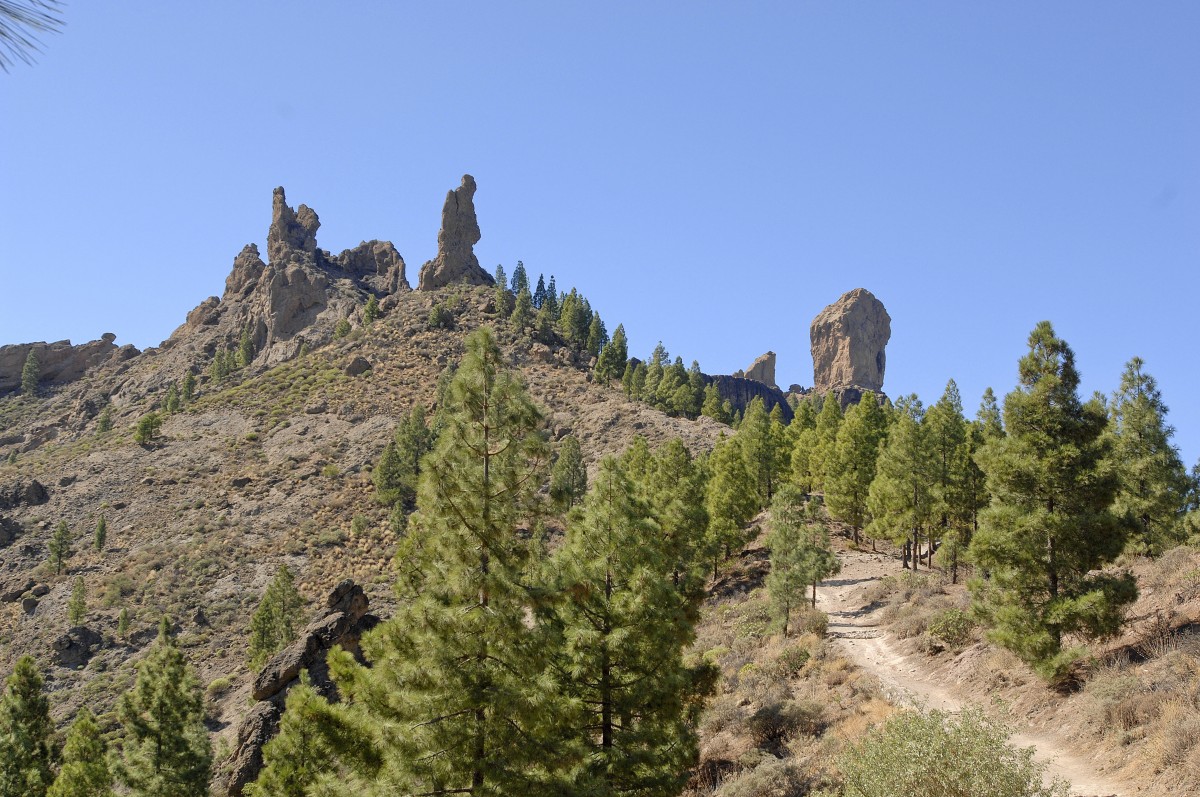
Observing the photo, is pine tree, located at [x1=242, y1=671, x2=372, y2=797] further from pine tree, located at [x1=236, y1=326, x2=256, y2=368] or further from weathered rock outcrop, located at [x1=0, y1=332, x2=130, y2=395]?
weathered rock outcrop, located at [x1=0, y1=332, x2=130, y2=395]

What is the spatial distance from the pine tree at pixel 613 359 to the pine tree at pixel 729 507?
5574 cm

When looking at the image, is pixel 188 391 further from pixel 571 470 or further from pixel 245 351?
pixel 571 470

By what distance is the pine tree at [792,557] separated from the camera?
97.2 feet

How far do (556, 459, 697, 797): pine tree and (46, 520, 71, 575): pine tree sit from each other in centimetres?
7110

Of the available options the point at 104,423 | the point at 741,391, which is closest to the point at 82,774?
the point at 104,423

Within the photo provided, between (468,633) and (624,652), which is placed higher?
(468,633)

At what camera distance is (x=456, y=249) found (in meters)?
135

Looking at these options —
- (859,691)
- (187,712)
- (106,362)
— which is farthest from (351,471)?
(106,362)

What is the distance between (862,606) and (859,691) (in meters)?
14.2

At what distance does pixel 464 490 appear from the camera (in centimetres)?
1304

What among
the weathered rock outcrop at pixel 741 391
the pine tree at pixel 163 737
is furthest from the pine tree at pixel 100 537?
the weathered rock outcrop at pixel 741 391

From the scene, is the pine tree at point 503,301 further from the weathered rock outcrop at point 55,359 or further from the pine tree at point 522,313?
the weathered rock outcrop at point 55,359

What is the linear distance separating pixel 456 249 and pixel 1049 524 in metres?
127

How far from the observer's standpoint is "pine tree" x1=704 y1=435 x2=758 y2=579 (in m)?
43.4
